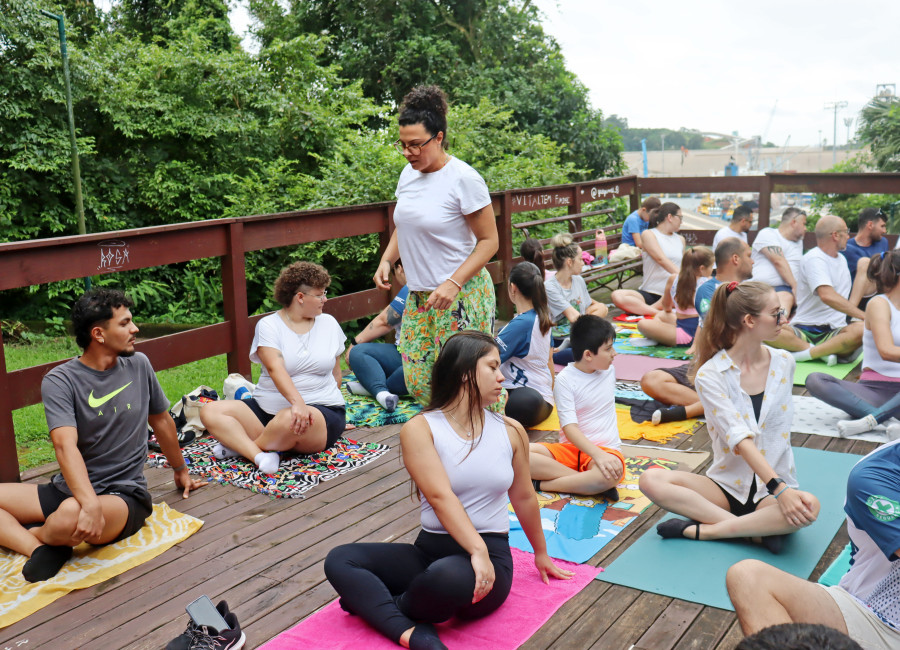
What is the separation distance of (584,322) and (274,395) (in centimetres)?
169

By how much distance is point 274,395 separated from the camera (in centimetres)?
446

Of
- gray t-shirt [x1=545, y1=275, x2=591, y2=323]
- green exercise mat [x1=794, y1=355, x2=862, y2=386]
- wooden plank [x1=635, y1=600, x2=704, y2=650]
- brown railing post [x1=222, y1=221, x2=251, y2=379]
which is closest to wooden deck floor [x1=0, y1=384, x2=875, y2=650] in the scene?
wooden plank [x1=635, y1=600, x2=704, y2=650]

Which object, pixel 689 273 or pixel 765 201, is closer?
pixel 689 273

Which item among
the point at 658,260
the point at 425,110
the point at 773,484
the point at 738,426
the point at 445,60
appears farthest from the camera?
the point at 445,60

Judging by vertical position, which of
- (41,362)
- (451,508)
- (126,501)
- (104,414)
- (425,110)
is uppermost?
(425,110)

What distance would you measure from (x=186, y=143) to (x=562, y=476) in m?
8.75

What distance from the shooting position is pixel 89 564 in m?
3.28

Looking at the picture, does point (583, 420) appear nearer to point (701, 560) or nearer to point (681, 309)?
point (701, 560)

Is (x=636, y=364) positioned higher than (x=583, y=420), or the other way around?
(x=583, y=420)

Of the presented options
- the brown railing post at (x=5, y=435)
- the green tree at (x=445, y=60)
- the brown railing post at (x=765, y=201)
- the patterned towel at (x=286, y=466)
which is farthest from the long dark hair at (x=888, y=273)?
the green tree at (x=445, y=60)

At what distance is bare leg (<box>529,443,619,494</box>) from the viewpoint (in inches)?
150

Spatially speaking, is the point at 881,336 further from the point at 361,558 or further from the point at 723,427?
the point at 361,558

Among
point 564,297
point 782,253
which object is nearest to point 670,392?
point 564,297

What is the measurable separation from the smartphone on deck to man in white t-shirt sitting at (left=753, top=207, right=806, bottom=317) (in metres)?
5.84
